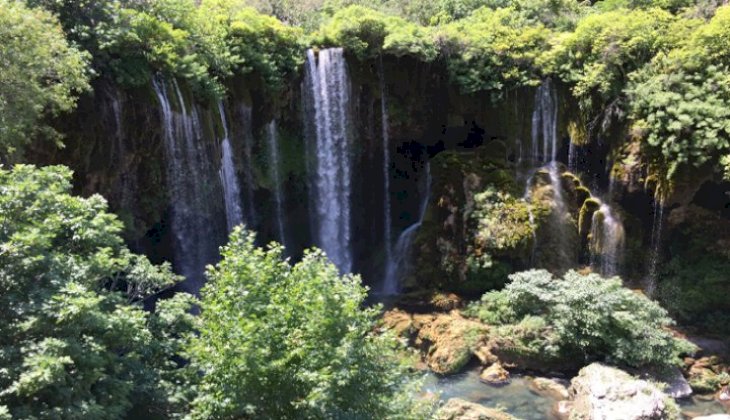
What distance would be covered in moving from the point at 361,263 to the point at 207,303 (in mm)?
13832

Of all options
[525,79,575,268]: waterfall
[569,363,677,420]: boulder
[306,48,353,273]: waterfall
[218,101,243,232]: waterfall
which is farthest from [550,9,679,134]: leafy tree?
[218,101,243,232]: waterfall

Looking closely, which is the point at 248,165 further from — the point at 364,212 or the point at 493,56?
the point at 493,56

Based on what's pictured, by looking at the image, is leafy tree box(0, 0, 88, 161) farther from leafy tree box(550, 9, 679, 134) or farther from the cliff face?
leafy tree box(550, 9, 679, 134)

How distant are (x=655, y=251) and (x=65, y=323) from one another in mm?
17176

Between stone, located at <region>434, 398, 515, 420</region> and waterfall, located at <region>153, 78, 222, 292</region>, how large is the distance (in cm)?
909

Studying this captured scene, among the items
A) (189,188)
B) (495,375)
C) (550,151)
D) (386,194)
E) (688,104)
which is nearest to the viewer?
(495,375)

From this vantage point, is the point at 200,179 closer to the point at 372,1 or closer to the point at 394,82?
the point at 394,82

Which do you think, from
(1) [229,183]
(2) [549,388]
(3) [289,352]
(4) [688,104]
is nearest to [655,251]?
(4) [688,104]

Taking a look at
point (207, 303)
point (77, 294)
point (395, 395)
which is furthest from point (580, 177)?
point (77, 294)

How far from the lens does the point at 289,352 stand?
7.61 metres

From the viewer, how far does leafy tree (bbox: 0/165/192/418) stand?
263 inches

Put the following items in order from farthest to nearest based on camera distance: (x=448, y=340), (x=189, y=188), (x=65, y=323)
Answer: (x=189, y=188) → (x=448, y=340) → (x=65, y=323)

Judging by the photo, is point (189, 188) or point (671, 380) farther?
point (189, 188)

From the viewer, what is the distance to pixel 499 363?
16094 mm
